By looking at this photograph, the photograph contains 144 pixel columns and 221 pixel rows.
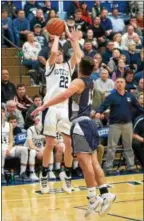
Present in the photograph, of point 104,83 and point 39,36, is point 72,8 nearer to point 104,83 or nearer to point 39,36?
point 39,36

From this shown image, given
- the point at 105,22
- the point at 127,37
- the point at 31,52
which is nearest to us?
the point at 31,52

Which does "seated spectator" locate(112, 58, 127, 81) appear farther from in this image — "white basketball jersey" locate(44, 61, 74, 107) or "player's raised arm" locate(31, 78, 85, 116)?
"player's raised arm" locate(31, 78, 85, 116)

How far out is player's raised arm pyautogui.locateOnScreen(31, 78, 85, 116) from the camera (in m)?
9.04

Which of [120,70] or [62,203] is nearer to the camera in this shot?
[62,203]

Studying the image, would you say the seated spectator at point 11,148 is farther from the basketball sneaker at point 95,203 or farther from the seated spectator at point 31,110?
the basketball sneaker at point 95,203

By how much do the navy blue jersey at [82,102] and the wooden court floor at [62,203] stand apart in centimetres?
195

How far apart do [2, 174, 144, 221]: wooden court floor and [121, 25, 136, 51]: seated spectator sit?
715 centimetres

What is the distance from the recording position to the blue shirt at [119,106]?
1633 centimetres

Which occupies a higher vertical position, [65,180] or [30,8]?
[30,8]

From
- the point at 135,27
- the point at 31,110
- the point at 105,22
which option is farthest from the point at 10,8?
the point at 31,110

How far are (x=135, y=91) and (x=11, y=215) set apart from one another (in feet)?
26.4

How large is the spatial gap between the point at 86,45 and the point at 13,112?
4.63 meters

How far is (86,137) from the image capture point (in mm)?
9547

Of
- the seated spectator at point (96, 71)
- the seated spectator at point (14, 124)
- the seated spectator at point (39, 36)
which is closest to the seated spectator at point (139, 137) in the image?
the seated spectator at point (96, 71)
